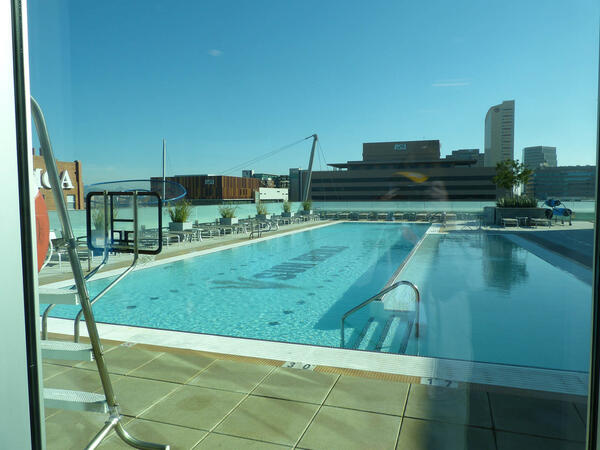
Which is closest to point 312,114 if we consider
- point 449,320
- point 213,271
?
point 449,320

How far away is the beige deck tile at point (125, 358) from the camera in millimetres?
2631

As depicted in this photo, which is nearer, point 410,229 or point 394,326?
point 410,229

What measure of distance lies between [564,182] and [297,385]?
170cm

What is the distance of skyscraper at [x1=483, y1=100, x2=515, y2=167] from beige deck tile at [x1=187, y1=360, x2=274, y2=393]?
1619 millimetres

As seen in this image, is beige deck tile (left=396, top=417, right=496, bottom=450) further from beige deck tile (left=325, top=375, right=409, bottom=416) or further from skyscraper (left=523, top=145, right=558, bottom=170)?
skyscraper (left=523, top=145, right=558, bottom=170)

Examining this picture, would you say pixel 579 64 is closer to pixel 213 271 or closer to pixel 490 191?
pixel 490 191

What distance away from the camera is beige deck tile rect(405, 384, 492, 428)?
197 cm

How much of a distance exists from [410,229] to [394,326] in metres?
1.04

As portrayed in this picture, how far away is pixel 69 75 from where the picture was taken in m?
1.64

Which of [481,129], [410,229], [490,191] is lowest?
[410,229]

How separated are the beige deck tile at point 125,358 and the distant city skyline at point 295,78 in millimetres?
1123

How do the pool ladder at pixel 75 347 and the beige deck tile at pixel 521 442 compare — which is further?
the beige deck tile at pixel 521 442

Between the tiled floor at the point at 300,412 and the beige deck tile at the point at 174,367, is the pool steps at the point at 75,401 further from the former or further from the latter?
the beige deck tile at the point at 174,367

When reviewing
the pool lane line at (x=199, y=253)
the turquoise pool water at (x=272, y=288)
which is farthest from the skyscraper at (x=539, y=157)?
the pool lane line at (x=199, y=253)
